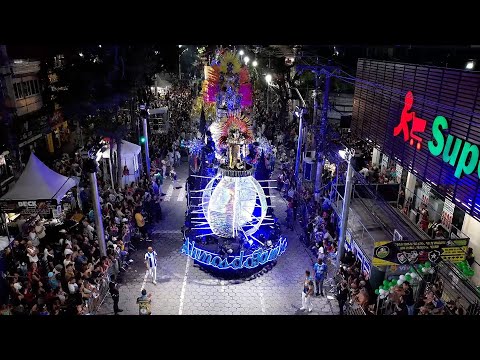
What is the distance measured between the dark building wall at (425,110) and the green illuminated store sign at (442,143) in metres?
0.16

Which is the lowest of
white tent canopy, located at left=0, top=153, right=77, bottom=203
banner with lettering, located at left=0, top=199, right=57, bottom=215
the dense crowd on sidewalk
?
the dense crowd on sidewalk

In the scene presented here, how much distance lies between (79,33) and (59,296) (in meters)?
9.33

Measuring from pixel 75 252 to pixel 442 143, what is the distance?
38.3 feet

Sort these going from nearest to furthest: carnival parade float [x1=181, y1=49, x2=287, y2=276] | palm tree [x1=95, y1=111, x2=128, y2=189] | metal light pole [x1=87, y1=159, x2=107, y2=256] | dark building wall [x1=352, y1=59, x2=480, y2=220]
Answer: dark building wall [x1=352, y1=59, x2=480, y2=220], metal light pole [x1=87, y1=159, x2=107, y2=256], carnival parade float [x1=181, y1=49, x2=287, y2=276], palm tree [x1=95, y1=111, x2=128, y2=189]

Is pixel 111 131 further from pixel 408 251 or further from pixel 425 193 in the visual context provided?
pixel 425 193

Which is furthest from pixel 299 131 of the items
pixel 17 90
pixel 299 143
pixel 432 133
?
pixel 17 90

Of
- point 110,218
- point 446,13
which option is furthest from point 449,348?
point 110,218

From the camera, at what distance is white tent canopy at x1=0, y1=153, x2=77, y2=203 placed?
1250 centimetres

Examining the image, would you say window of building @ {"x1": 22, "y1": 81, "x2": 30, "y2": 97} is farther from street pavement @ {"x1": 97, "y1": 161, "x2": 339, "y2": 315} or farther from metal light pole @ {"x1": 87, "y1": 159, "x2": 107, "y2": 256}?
metal light pole @ {"x1": 87, "y1": 159, "x2": 107, "y2": 256}

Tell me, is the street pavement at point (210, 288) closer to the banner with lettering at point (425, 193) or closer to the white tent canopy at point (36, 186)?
the white tent canopy at point (36, 186)

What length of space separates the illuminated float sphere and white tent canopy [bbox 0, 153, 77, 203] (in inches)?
205

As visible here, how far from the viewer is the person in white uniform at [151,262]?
38.7 feet

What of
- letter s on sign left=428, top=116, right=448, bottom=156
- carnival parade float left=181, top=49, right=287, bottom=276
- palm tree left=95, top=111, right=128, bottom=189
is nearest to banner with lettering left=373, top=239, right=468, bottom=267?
letter s on sign left=428, top=116, right=448, bottom=156

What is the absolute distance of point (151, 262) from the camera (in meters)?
11.8
